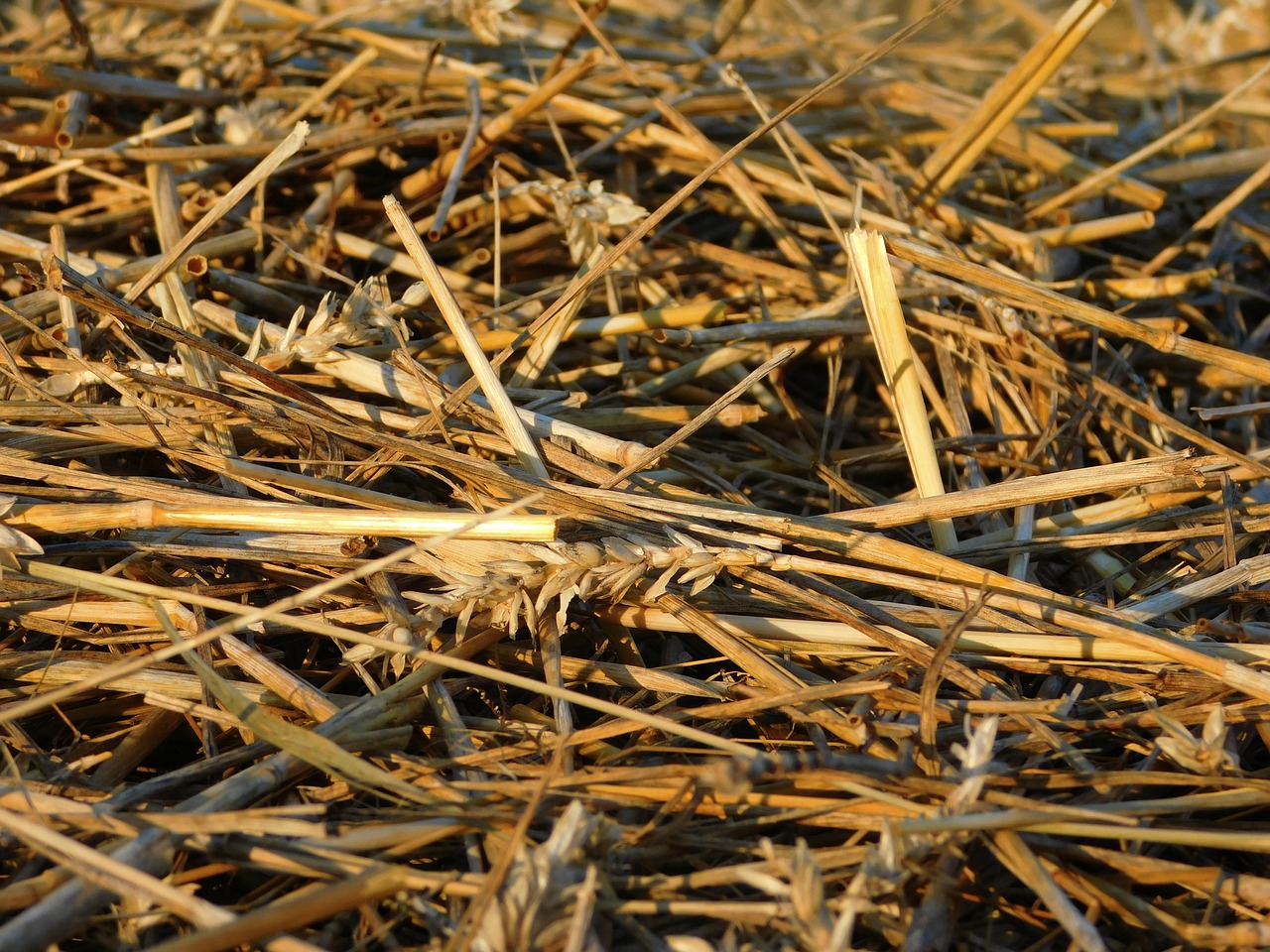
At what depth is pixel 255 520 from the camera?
125cm

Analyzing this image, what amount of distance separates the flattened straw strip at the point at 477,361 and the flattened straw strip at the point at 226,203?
16cm

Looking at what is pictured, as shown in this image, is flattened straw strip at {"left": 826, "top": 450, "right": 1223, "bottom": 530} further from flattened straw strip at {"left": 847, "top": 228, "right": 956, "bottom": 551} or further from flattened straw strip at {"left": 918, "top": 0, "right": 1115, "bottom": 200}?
flattened straw strip at {"left": 918, "top": 0, "right": 1115, "bottom": 200}

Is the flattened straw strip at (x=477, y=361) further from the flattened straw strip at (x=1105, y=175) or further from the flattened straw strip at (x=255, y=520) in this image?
the flattened straw strip at (x=1105, y=175)

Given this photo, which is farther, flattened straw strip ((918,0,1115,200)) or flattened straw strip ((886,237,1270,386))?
flattened straw strip ((918,0,1115,200))

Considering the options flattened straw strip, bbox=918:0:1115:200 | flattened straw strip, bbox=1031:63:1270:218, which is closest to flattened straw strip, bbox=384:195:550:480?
flattened straw strip, bbox=918:0:1115:200

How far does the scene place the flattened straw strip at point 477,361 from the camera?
1408 mm

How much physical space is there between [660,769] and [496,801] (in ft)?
0.61

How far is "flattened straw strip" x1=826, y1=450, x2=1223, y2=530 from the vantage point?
1400 mm

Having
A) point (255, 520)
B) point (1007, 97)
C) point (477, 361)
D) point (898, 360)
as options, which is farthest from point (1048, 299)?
point (255, 520)

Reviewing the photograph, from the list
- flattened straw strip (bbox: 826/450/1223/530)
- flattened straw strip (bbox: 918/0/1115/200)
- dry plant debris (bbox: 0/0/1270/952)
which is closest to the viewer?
dry plant debris (bbox: 0/0/1270/952)

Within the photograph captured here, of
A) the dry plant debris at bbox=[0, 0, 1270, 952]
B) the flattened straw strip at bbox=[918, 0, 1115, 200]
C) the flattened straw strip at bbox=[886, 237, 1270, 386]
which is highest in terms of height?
the flattened straw strip at bbox=[918, 0, 1115, 200]

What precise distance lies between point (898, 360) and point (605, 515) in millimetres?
481

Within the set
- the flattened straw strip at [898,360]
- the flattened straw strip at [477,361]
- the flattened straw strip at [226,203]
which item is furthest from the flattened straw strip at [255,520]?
the flattened straw strip at [898,360]

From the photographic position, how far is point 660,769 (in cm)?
111
